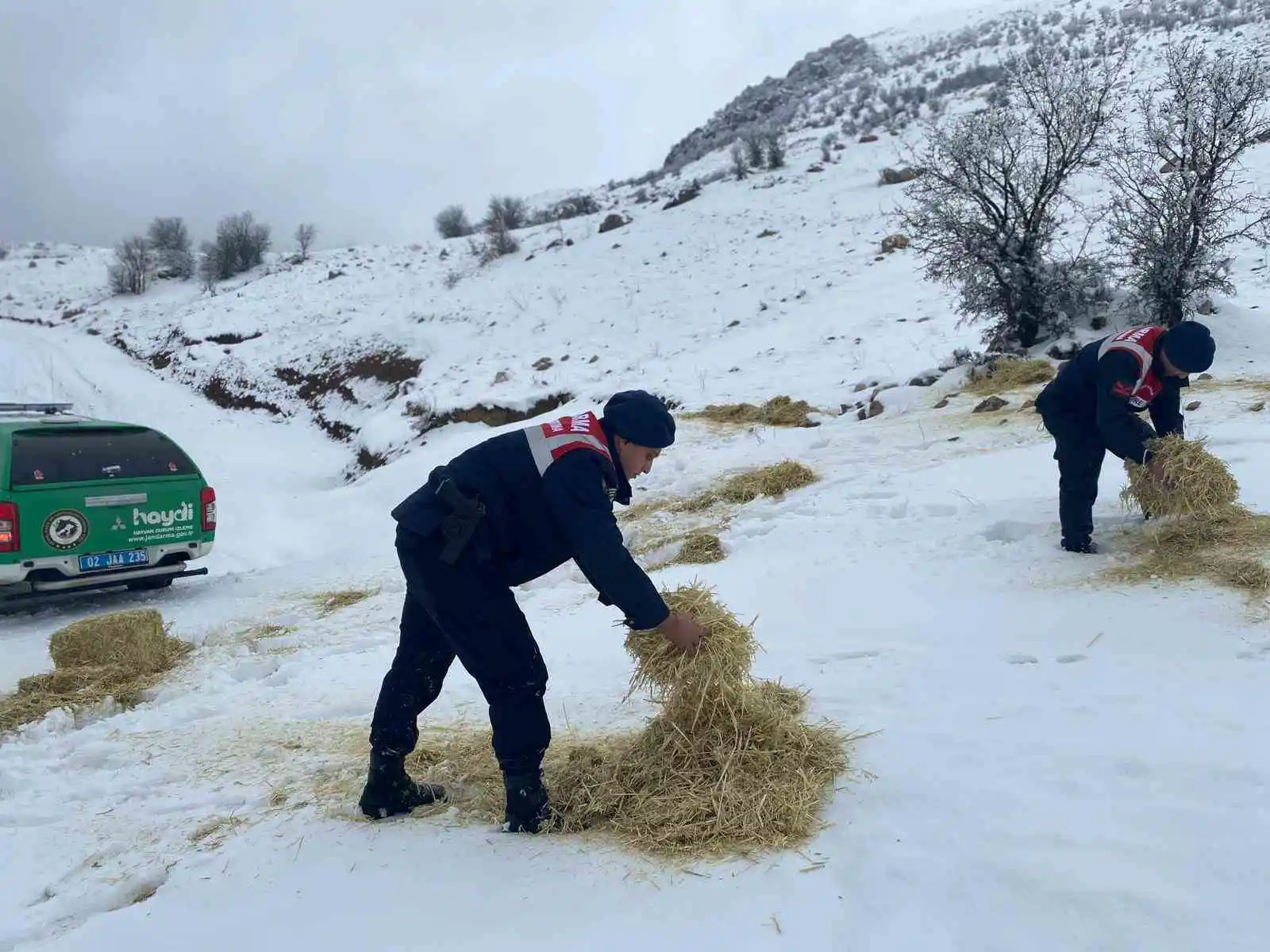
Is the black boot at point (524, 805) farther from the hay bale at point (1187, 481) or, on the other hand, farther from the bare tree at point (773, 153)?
the bare tree at point (773, 153)

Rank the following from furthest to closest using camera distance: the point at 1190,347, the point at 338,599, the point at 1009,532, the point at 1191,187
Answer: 1. the point at 1191,187
2. the point at 338,599
3. the point at 1009,532
4. the point at 1190,347

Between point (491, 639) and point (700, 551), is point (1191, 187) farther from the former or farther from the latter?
point (491, 639)

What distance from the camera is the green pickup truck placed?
23.8 ft

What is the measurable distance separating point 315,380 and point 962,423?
20221 mm

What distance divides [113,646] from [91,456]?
8.65 ft

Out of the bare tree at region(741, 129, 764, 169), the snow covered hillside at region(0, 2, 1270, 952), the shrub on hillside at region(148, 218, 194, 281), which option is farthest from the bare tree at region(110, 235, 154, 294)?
the snow covered hillside at region(0, 2, 1270, 952)

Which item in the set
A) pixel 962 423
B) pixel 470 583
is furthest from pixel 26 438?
pixel 962 423

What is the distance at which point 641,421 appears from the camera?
3146 millimetres

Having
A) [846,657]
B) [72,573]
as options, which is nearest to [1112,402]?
[846,657]

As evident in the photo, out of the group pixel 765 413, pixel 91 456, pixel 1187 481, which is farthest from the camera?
pixel 765 413

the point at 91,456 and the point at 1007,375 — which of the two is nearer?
the point at 91,456

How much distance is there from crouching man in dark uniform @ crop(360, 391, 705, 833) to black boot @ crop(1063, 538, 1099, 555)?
3552 millimetres

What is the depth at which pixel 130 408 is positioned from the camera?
2355cm

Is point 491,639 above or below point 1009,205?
below
